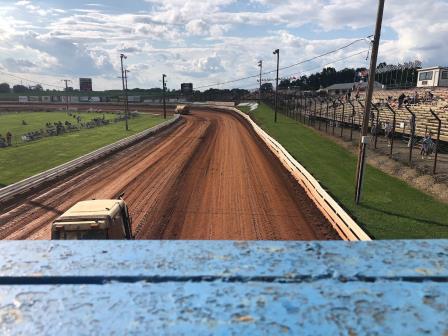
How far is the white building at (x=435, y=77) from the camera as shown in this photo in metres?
70.2

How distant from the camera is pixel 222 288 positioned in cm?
193

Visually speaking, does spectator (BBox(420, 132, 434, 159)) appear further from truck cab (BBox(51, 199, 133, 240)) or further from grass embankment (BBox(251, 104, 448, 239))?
truck cab (BBox(51, 199, 133, 240))

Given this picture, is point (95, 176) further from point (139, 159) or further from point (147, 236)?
point (147, 236)

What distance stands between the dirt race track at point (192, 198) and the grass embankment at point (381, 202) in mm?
1578

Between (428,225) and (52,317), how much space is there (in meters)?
15.6

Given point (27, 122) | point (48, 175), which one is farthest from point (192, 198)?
point (27, 122)

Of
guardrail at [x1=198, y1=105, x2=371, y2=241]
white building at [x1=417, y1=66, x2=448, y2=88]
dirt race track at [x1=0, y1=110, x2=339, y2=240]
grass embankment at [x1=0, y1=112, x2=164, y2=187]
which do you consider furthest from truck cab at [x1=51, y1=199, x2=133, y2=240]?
white building at [x1=417, y1=66, x2=448, y2=88]

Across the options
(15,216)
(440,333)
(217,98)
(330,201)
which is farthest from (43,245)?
(217,98)

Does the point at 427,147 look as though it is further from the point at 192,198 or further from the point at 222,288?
the point at 222,288

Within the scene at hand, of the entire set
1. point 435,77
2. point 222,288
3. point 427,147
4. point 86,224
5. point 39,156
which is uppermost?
point 435,77

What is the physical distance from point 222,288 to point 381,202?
17773 millimetres

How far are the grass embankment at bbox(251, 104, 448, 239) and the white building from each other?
164 feet

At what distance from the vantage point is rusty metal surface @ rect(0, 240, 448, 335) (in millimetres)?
1746

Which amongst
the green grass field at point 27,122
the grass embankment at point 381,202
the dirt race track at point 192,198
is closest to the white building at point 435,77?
the grass embankment at point 381,202
